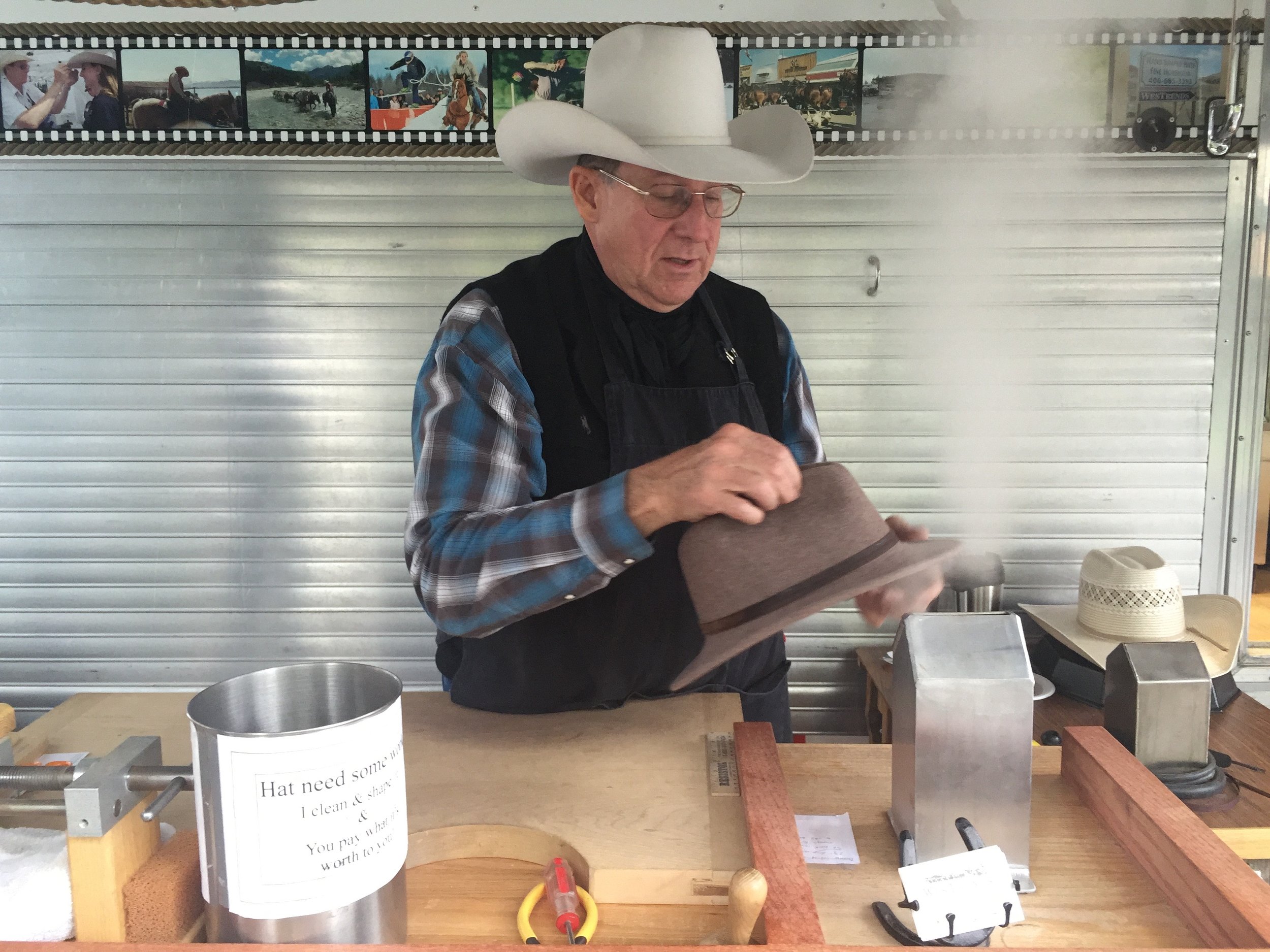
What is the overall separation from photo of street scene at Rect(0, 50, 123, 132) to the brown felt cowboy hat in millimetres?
3134

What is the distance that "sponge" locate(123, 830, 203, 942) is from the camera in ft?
3.16

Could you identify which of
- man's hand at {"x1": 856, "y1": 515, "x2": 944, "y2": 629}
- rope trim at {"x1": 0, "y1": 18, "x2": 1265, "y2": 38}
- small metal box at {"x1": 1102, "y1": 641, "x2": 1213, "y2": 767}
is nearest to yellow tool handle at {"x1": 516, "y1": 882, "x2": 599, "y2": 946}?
man's hand at {"x1": 856, "y1": 515, "x2": 944, "y2": 629}

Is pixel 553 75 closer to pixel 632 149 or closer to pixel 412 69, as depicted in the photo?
pixel 412 69

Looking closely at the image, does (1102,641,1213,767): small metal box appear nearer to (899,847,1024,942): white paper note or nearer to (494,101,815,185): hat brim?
(899,847,1024,942): white paper note

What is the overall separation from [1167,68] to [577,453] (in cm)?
273

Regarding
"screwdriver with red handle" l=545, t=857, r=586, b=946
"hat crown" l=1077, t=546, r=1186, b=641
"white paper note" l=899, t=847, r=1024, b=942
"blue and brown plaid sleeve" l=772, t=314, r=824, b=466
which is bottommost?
"hat crown" l=1077, t=546, r=1186, b=641

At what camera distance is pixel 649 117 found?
77.9 inches

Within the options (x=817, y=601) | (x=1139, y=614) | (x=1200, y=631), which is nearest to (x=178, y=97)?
(x=817, y=601)

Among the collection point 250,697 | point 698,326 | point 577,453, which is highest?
point 698,326

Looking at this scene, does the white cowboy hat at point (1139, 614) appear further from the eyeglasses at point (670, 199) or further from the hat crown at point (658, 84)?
the hat crown at point (658, 84)

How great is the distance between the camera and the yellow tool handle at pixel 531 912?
1.09 m

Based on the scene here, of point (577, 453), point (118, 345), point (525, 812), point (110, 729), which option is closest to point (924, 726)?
point (525, 812)

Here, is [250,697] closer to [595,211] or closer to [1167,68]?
[595,211]

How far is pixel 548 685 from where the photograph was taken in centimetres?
178
